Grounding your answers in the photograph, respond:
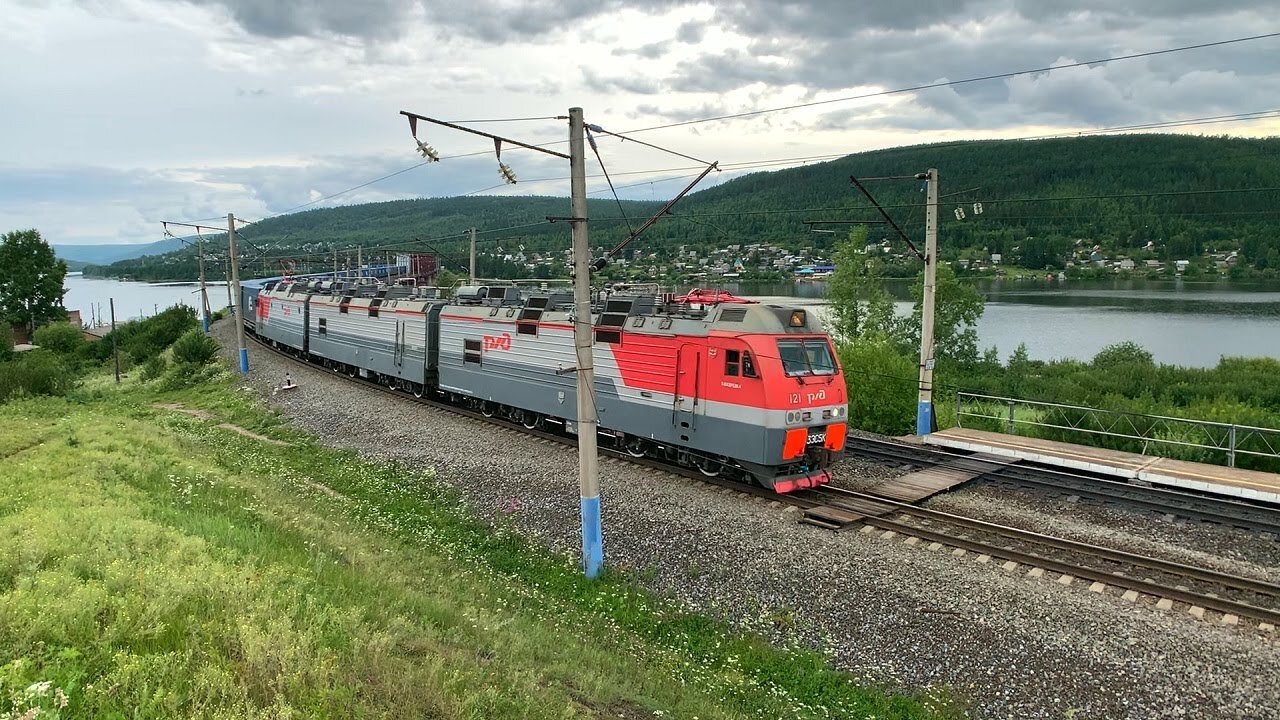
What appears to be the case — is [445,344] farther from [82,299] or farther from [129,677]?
[82,299]

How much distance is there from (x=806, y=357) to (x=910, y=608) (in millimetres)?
5305

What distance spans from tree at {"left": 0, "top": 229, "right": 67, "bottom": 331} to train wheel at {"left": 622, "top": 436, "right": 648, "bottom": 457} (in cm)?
6606

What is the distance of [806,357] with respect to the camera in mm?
13117

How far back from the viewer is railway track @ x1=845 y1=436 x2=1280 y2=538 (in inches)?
454

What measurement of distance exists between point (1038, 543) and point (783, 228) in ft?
136

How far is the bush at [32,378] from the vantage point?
28812 mm

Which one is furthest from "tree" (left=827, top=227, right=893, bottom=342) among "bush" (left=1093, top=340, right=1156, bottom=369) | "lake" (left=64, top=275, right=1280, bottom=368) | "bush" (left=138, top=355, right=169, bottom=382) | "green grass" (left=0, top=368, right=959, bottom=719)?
"bush" (left=138, top=355, right=169, bottom=382)

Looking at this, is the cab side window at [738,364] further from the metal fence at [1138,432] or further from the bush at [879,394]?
the bush at [879,394]

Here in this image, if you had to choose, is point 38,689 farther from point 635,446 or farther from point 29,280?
point 29,280

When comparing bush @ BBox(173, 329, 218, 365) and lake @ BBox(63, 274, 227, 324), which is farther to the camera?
lake @ BBox(63, 274, 227, 324)

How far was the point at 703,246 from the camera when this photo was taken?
38344mm

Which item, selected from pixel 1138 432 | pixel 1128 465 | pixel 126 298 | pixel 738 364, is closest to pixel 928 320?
pixel 1128 465

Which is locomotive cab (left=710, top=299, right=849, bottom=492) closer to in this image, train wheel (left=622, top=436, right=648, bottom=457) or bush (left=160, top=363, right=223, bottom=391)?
train wheel (left=622, top=436, right=648, bottom=457)

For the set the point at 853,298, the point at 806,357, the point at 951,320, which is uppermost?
the point at 853,298
